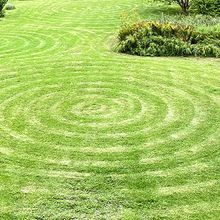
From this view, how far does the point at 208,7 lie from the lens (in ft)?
110

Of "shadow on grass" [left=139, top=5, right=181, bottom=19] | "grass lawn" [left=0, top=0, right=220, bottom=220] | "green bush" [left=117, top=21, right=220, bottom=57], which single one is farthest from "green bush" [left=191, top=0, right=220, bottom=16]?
"grass lawn" [left=0, top=0, right=220, bottom=220]

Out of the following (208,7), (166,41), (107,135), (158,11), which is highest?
(208,7)

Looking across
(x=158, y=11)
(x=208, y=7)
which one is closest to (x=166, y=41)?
(x=208, y=7)

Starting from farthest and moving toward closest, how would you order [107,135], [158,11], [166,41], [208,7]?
[158,11] → [208,7] → [166,41] → [107,135]

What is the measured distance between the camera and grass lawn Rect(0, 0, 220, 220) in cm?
1112

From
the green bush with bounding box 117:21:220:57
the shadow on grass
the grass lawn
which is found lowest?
the grass lawn

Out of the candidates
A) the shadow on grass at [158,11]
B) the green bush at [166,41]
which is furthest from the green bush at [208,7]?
the green bush at [166,41]

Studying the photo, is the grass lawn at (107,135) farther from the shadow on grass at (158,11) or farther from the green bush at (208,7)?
the shadow on grass at (158,11)

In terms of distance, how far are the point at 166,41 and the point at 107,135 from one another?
1153 centimetres

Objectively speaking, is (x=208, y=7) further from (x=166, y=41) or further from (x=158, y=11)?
(x=166, y=41)

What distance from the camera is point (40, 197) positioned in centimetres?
1132

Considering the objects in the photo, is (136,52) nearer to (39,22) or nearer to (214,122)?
(214,122)

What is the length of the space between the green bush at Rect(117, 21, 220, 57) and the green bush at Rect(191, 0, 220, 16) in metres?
8.12

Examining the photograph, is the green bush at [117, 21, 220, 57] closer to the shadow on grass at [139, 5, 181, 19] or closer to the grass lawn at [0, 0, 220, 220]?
the grass lawn at [0, 0, 220, 220]
